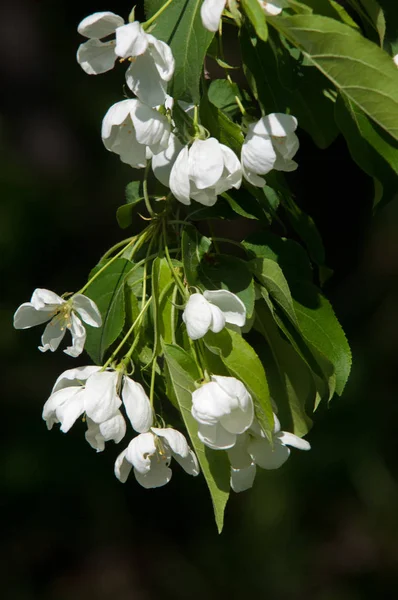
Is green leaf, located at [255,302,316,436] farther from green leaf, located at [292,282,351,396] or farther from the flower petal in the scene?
the flower petal

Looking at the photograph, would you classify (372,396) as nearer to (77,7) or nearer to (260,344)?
(260,344)

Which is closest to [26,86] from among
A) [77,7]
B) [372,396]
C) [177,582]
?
[77,7]

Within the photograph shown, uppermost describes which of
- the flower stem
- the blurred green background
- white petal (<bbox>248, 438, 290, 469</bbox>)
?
the flower stem

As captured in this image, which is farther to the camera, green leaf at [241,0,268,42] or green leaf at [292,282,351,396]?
green leaf at [292,282,351,396]

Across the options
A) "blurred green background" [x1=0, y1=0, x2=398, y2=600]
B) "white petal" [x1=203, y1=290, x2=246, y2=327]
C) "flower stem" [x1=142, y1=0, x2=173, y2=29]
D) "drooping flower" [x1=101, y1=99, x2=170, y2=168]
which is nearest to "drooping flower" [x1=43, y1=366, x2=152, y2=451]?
"white petal" [x1=203, y1=290, x2=246, y2=327]

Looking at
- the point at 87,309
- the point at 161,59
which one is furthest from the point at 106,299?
the point at 161,59

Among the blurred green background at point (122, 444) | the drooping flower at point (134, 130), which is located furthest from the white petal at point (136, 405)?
the blurred green background at point (122, 444)

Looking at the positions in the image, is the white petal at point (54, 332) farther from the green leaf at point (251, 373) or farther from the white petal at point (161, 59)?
the white petal at point (161, 59)
